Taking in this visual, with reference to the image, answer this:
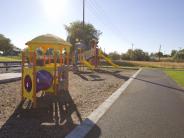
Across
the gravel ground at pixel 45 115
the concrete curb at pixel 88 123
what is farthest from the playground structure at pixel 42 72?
the concrete curb at pixel 88 123

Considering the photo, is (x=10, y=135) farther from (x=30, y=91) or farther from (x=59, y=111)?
(x=30, y=91)

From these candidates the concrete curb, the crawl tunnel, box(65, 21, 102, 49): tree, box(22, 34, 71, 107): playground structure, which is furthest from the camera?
box(65, 21, 102, 49): tree

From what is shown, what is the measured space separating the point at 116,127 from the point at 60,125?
121cm

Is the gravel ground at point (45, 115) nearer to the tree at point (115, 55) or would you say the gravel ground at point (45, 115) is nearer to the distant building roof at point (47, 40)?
the distant building roof at point (47, 40)

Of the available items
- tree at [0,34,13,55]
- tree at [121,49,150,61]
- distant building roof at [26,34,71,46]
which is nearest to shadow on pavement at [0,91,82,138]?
distant building roof at [26,34,71,46]

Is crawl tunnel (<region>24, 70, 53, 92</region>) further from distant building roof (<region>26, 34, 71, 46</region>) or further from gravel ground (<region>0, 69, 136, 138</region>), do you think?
distant building roof (<region>26, 34, 71, 46</region>)

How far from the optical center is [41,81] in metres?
9.57

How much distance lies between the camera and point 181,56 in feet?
366

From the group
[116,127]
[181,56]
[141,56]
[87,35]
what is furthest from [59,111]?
[181,56]

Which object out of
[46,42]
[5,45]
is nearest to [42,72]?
[46,42]

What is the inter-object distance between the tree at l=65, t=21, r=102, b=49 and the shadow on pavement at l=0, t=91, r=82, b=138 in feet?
225

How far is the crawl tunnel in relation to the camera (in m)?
8.81

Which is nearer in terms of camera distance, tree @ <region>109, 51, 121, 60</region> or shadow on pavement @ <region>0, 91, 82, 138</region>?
shadow on pavement @ <region>0, 91, 82, 138</region>

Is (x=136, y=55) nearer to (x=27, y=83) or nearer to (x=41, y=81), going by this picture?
(x=41, y=81)
